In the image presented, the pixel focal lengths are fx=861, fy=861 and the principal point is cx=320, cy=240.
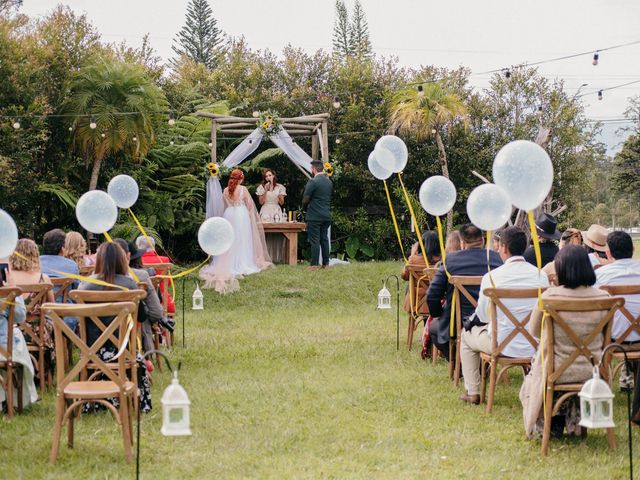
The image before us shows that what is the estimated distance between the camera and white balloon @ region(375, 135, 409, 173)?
29.6ft

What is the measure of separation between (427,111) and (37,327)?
1241 cm

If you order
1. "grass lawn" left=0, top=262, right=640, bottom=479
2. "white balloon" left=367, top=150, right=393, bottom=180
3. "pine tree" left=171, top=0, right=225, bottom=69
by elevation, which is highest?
"pine tree" left=171, top=0, right=225, bottom=69

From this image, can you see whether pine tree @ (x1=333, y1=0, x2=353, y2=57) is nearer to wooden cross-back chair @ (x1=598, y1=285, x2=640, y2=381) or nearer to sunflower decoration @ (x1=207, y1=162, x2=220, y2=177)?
sunflower decoration @ (x1=207, y1=162, x2=220, y2=177)

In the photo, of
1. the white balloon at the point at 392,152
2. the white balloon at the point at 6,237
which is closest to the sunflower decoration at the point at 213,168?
the white balloon at the point at 392,152

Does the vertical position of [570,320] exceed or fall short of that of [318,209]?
it falls short

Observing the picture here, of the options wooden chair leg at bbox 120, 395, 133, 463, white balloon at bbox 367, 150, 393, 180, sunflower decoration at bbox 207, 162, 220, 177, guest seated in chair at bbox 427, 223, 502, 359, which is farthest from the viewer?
sunflower decoration at bbox 207, 162, 220, 177

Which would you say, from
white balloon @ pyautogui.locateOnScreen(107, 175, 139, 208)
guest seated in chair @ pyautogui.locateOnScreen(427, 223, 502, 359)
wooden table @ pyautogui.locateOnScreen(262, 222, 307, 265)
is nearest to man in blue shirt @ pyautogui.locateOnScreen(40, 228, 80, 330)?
white balloon @ pyautogui.locateOnScreen(107, 175, 139, 208)

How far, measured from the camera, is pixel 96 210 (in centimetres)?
697

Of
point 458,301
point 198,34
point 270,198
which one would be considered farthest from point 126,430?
point 198,34

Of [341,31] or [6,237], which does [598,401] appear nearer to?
[6,237]

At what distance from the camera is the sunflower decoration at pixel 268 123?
16.9m

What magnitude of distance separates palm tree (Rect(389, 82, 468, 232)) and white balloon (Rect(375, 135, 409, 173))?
9.25m

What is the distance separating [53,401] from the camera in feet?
23.3

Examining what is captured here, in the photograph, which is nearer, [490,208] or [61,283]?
[490,208]
